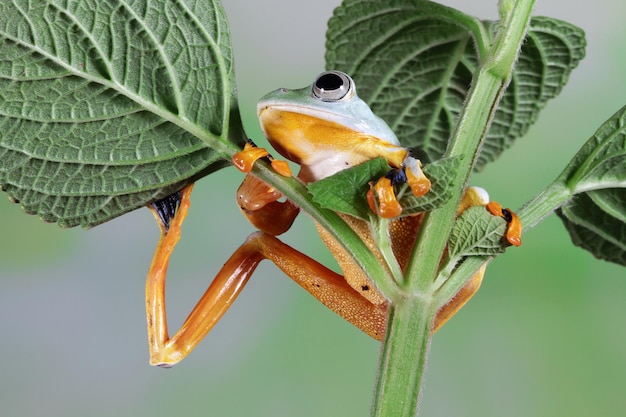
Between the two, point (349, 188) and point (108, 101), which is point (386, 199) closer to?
point (349, 188)

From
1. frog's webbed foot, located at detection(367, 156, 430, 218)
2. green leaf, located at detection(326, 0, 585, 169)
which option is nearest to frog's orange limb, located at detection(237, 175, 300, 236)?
frog's webbed foot, located at detection(367, 156, 430, 218)

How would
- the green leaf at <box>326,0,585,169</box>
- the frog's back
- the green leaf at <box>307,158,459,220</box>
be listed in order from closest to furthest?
the green leaf at <box>307,158,459,220</box> < the frog's back < the green leaf at <box>326,0,585,169</box>

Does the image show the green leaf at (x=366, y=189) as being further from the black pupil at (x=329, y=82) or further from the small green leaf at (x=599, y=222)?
the small green leaf at (x=599, y=222)

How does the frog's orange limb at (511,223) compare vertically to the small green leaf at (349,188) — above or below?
below

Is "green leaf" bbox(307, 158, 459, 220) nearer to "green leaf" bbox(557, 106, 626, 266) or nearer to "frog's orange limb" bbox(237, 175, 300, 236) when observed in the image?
"frog's orange limb" bbox(237, 175, 300, 236)

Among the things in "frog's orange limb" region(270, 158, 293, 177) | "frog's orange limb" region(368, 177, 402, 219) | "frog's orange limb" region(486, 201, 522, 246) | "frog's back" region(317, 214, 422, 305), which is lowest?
"frog's back" region(317, 214, 422, 305)

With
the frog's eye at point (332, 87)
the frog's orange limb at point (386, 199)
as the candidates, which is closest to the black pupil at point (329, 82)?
the frog's eye at point (332, 87)

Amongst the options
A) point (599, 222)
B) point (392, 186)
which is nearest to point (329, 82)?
point (392, 186)
